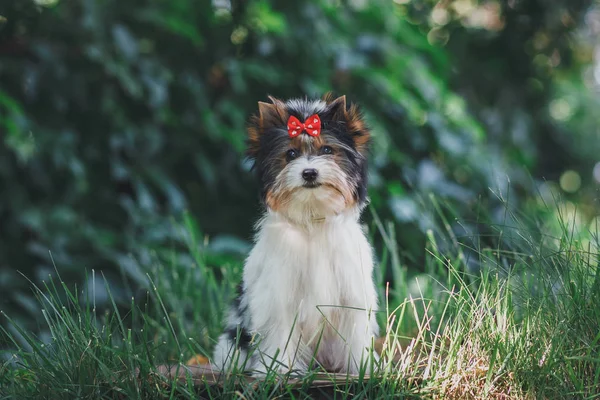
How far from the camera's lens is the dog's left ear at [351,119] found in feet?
11.0

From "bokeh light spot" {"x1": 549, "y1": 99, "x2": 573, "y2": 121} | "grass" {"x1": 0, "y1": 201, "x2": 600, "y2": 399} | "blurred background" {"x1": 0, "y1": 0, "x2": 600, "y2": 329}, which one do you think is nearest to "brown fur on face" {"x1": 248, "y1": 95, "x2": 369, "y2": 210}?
"grass" {"x1": 0, "y1": 201, "x2": 600, "y2": 399}

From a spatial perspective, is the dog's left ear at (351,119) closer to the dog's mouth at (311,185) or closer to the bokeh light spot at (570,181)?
the dog's mouth at (311,185)

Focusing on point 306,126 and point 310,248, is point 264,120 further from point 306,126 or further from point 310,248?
point 310,248

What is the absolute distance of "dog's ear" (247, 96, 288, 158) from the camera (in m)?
3.36

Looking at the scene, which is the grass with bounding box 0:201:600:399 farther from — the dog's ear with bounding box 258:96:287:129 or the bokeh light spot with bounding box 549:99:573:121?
the bokeh light spot with bounding box 549:99:573:121

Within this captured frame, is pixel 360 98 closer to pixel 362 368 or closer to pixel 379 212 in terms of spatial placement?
pixel 379 212

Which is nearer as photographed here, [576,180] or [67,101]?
[67,101]

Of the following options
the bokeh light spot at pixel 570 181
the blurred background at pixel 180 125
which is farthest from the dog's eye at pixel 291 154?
the bokeh light spot at pixel 570 181

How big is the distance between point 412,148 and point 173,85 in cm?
171

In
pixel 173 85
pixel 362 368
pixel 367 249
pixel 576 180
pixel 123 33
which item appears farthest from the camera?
pixel 576 180

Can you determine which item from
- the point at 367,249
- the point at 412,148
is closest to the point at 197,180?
the point at 412,148

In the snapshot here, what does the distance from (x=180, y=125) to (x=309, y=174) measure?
2.71 metres

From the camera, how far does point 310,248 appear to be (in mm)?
3320

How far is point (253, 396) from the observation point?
3.02 meters
